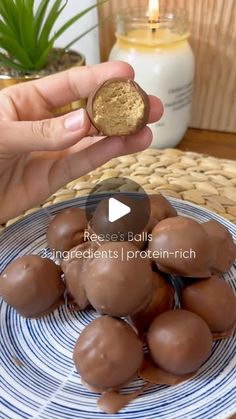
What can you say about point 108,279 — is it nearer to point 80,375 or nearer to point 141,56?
point 80,375

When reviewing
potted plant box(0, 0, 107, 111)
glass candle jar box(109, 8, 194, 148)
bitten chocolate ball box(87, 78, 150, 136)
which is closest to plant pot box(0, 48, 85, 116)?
potted plant box(0, 0, 107, 111)

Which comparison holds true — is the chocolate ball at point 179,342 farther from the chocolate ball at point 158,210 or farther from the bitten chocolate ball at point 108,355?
the chocolate ball at point 158,210

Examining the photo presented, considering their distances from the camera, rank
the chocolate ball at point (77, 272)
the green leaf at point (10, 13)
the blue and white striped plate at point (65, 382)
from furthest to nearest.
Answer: the green leaf at point (10, 13), the chocolate ball at point (77, 272), the blue and white striped plate at point (65, 382)

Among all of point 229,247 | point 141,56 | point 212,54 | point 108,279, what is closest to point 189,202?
point 229,247

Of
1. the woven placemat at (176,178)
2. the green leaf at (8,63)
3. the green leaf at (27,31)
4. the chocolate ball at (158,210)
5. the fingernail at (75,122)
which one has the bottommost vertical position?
the woven placemat at (176,178)

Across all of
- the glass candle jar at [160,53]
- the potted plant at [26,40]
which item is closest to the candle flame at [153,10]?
the glass candle jar at [160,53]

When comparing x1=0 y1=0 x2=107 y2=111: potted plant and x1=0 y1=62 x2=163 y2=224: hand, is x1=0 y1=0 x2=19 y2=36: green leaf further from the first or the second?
x1=0 y1=62 x2=163 y2=224: hand
